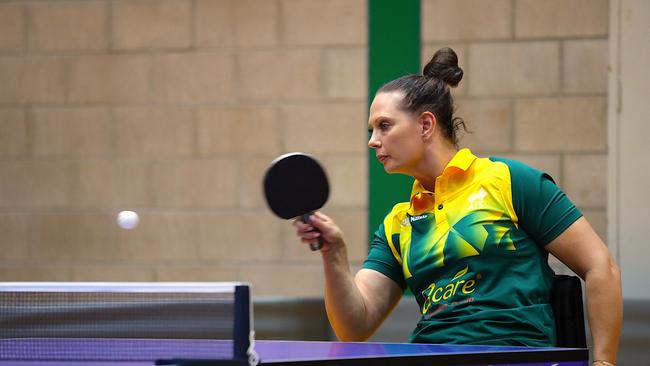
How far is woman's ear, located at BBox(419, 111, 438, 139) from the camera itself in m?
2.65

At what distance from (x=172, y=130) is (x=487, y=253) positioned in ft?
9.18

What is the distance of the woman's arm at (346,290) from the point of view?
225cm

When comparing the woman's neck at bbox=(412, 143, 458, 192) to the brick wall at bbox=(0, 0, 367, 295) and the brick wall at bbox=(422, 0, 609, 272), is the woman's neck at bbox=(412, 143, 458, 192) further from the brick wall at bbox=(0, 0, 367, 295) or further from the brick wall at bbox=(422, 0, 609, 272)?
the brick wall at bbox=(0, 0, 367, 295)

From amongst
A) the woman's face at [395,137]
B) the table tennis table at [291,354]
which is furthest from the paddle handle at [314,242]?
the woman's face at [395,137]

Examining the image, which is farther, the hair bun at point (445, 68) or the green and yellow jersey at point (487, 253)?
the hair bun at point (445, 68)

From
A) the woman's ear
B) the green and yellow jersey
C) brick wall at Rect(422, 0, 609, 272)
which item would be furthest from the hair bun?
brick wall at Rect(422, 0, 609, 272)

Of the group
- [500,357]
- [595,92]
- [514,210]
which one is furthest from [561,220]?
[595,92]

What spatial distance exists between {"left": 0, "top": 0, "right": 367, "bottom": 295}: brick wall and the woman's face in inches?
83.4

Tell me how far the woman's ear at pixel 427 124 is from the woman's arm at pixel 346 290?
1.44 feet

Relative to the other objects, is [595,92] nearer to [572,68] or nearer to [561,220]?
[572,68]

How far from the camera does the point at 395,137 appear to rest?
2.60m

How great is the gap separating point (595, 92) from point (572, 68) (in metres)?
0.16

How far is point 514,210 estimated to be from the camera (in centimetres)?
248

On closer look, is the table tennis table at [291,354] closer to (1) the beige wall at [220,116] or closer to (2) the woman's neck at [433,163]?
(2) the woman's neck at [433,163]
